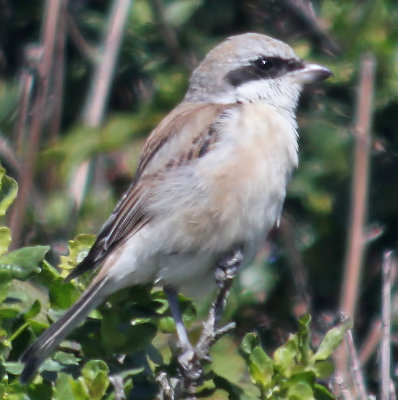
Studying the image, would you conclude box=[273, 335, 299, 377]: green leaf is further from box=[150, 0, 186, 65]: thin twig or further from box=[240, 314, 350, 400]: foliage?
box=[150, 0, 186, 65]: thin twig

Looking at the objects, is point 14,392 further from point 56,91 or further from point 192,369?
point 56,91

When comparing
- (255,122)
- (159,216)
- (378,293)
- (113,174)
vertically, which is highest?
(255,122)

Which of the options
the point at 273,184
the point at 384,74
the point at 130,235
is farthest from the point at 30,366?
the point at 384,74

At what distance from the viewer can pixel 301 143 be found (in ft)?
13.3

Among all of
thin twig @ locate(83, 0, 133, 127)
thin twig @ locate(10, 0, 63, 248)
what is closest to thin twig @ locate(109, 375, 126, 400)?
thin twig @ locate(10, 0, 63, 248)

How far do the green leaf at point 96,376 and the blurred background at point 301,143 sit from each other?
119 centimetres

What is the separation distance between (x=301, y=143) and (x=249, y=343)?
5.90ft

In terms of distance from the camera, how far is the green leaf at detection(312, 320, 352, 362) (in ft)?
7.59

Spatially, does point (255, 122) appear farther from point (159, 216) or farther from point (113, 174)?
point (113, 174)

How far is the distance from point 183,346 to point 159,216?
2.42 feet

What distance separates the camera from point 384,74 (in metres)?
3.82

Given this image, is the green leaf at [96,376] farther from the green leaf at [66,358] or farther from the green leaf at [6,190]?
the green leaf at [6,190]

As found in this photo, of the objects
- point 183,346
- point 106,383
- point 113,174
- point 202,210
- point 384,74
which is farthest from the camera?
point 113,174

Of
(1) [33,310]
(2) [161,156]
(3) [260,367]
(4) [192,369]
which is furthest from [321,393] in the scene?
(2) [161,156]
